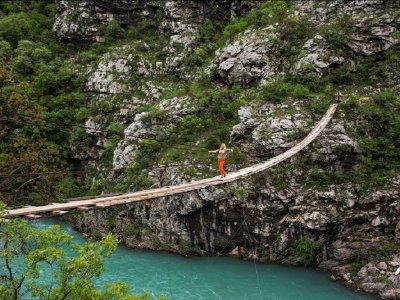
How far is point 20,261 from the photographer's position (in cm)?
1736

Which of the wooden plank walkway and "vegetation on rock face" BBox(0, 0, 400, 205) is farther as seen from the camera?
"vegetation on rock face" BBox(0, 0, 400, 205)

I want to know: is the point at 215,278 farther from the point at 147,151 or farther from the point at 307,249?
the point at 147,151

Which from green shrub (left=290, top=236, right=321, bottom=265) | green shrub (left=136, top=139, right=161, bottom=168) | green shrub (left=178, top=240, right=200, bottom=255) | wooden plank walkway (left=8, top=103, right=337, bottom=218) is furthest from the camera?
green shrub (left=136, top=139, right=161, bottom=168)

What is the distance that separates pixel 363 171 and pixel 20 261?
15323 mm

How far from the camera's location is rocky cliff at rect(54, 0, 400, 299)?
59.9 ft

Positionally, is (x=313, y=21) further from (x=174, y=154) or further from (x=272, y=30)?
(x=174, y=154)

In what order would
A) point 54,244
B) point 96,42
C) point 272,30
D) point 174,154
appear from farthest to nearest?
point 96,42 → point 272,30 → point 174,154 → point 54,244

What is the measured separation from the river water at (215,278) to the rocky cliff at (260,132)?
25.2 inches

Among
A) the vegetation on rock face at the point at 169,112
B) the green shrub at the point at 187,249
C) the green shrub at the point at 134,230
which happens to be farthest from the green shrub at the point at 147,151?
the green shrub at the point at 187,249

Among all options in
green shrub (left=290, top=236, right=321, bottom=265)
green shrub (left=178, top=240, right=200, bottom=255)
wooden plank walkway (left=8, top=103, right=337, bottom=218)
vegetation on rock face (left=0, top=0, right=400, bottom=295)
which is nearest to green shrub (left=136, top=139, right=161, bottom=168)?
vegetation on rock face (left=0, top=0, right=400, bottom=295)

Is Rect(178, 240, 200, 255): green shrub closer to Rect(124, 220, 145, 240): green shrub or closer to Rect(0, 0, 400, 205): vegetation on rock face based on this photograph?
Rect(124, 220, 145, 240): green shrub

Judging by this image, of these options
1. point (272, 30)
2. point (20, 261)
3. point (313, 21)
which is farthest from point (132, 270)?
point (313, 21)

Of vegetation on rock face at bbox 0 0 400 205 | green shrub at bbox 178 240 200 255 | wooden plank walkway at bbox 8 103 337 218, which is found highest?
vegetation on rock face at bbox 0 0 400 205

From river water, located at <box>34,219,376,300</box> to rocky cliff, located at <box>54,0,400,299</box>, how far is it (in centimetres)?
64
